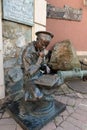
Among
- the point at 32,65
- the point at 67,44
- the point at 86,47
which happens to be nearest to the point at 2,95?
the point at 32,65

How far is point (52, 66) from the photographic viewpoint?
363cm

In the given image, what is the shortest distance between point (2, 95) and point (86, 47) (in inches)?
121

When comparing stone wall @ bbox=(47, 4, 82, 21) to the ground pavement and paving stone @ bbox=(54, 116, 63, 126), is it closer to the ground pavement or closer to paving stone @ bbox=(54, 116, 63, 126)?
the ground pavement

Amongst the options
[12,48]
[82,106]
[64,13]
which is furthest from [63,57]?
[82,106]

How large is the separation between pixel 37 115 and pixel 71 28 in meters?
2.92

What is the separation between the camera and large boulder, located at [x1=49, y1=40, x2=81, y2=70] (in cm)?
362

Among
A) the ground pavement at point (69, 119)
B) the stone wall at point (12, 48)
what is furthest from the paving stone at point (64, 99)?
the stone wall at point (12, 48)

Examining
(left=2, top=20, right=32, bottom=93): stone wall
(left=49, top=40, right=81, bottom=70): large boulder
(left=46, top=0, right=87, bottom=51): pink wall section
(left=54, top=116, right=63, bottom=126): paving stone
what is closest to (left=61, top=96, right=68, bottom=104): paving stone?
(left=54, top=116, right=63, bottom=126): paving stone

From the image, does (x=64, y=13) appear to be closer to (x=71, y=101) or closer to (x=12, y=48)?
(x=12, y=48)

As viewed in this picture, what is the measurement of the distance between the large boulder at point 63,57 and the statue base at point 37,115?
1.58 meters

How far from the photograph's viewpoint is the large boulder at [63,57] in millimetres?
3619

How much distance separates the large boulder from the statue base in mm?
1578

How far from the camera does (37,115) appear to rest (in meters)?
1.91

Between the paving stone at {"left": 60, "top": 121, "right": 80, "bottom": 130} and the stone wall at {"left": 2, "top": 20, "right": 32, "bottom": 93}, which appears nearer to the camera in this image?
the paving stone at {"left": 60, "top": 121, "right": 80, "bottom": 130}
